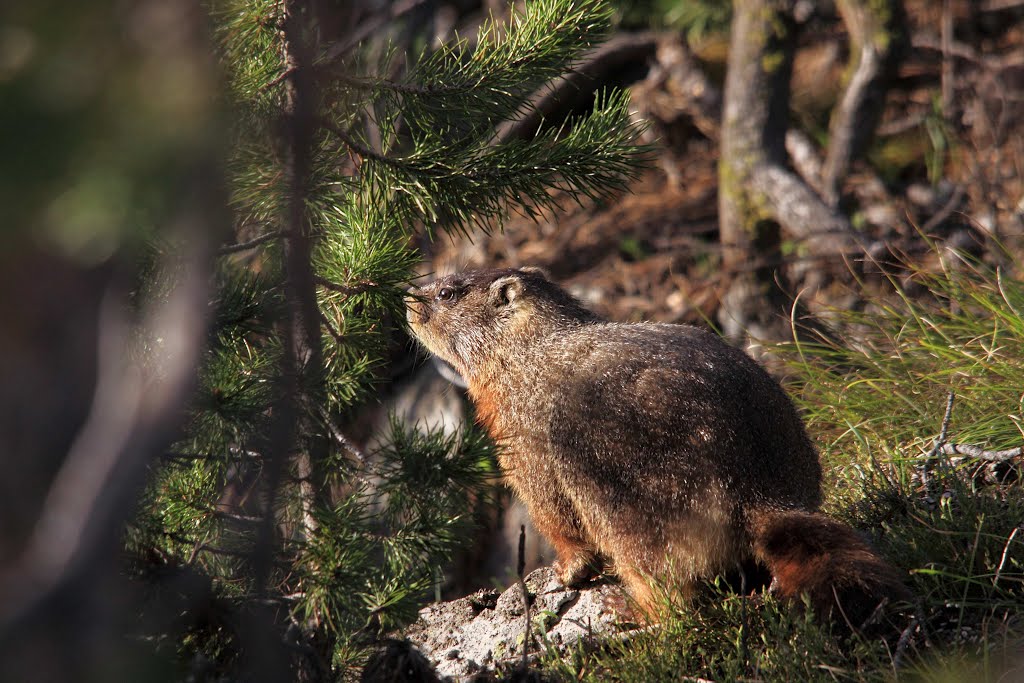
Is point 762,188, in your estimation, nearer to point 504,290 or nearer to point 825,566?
point 504,290

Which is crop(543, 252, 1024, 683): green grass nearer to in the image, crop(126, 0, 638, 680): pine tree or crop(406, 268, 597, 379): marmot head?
crop(126, 0, 638, 680): pine tree

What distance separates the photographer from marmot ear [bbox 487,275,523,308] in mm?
4297

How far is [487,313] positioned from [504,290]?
14 centimetres

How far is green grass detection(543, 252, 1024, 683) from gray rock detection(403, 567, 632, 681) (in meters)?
0.25

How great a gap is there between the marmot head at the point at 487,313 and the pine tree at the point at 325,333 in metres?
0.93

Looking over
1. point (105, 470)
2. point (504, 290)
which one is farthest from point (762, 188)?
point (105, 470)

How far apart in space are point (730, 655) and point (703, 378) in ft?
3.02

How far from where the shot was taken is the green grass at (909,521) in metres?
2.62

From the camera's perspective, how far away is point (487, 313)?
432cm

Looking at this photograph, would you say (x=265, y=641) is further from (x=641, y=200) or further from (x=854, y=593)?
(x=641, y=200)

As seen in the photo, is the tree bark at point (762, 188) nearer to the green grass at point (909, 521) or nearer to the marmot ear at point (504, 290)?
the green grass at point (909, 521)

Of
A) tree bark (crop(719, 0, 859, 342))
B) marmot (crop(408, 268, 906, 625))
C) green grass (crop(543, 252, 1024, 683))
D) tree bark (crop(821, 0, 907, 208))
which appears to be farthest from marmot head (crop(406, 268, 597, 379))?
tree bark (crop(821, 0, 907, 208))

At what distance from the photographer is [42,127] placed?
1063mm

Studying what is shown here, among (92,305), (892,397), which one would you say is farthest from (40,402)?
(892,397)
